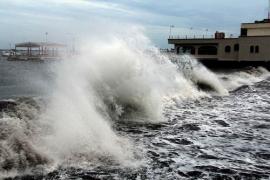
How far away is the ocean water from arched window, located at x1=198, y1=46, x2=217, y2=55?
150 feet

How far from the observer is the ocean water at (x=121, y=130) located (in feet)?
28.9

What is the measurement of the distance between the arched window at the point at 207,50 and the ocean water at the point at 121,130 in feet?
150

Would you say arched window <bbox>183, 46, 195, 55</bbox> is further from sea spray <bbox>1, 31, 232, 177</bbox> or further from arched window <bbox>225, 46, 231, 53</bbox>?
sea spray <bbox>1, 31, 232, 177</bbox>

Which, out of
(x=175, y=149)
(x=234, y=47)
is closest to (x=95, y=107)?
(x=175, y=149)

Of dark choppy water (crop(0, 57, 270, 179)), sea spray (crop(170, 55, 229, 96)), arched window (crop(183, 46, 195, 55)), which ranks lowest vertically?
dark choppy water (crop(0, 57, 270, 179))

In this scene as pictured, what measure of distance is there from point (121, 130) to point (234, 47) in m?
52.6

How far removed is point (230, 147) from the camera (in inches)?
447

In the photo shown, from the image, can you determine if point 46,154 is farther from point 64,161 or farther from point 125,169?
point 125,169

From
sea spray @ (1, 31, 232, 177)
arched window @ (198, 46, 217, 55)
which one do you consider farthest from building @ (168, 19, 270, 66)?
sea spray @ (1, 31, 232, 177)

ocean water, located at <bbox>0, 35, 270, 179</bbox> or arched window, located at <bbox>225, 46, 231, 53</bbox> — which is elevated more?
arched window, located at <bbox>225, 46, 231, 53</bbox>

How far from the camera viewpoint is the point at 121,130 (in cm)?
1291

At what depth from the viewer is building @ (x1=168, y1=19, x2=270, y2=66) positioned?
2388 inches

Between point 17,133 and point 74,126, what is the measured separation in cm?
186

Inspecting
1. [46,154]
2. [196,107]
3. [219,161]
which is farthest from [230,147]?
[196,107]
